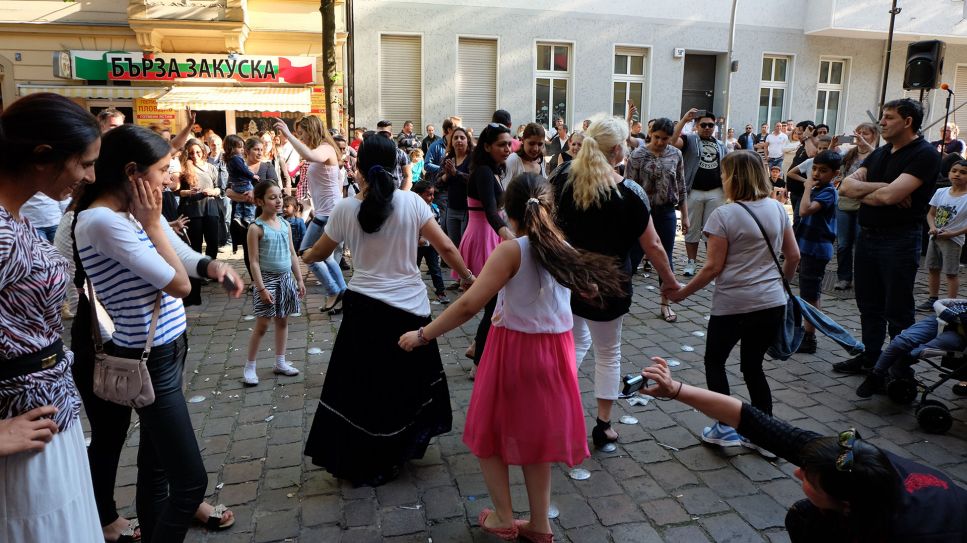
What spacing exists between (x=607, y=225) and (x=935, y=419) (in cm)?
251

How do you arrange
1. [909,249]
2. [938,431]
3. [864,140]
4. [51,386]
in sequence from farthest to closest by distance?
[864,140]
[909,249]
[938,431]
[51,386]

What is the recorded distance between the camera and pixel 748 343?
3.94 m

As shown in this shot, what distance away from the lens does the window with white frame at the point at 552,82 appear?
19.1 metres

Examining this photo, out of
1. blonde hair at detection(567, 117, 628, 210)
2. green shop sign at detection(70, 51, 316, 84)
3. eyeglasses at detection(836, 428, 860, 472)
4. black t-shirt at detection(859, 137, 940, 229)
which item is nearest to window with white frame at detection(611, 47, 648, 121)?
green shop sign at detection(70, 51, 316, 84)

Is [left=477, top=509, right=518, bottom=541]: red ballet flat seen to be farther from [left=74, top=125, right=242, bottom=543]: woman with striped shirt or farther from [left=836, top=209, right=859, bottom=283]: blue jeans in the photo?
[left=836, top=209, right=859, bottom=283]: blue jeans

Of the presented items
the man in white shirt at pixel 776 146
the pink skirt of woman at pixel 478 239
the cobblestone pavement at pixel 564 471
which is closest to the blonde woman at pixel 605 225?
the cobblestone pavement at pixel 564 471

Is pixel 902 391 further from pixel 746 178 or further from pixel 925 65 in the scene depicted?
pixel 925 65

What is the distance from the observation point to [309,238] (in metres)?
4.98

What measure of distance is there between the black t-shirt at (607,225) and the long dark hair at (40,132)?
2.56 m

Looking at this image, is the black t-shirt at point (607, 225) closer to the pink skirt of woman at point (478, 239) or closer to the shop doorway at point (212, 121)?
the pink skirt of woman at point (478, 239)

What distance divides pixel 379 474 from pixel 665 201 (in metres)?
5.07

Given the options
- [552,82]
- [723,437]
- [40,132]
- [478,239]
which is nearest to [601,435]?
[723,437]

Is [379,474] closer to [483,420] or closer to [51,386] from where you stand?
[483,420]

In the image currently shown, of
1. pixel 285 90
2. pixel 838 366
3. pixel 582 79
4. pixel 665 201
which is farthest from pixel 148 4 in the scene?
pixel 838 366
